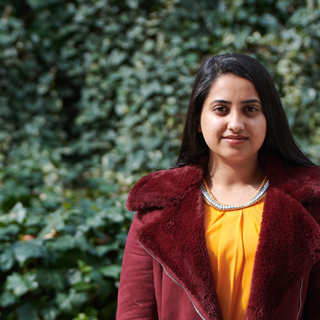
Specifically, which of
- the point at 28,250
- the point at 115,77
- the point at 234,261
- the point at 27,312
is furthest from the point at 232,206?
the point at 115,77

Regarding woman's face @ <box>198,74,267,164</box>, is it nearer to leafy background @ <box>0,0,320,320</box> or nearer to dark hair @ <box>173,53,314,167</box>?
dark hair @ <box>173,53,314,167</box>

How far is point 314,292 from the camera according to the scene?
1117mm

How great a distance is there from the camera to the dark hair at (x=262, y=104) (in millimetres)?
1100

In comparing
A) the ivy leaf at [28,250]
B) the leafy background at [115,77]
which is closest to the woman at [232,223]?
the ivy leaf at [28,250]

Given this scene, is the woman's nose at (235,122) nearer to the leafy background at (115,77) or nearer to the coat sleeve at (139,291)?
the coat sleeve at (139,291)

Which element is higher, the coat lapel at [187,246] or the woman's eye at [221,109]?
the woman's eye at [221,109]

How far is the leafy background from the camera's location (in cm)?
335

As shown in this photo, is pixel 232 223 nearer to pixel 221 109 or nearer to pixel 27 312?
pixel 221 109

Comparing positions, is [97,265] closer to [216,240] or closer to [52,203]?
[52,203]

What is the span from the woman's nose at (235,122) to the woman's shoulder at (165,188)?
0.25 metres

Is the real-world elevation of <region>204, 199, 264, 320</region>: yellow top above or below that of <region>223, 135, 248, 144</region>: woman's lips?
below

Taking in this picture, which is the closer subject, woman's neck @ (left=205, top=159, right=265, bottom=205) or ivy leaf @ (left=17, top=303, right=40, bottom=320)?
woman's neck @ (left=205, top=159, right=265, bottom=205)

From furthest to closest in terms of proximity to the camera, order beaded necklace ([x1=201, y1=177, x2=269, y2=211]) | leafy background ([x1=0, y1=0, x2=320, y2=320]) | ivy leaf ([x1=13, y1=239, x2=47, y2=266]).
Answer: leafy background ([x1=0, y1=0, x2=320, y2=320])
ivy leaf ([x1=13, y1=239, x2=47, y2=266])
beaded necklace ([x1=201, y1=177, x2=269, y2=211])

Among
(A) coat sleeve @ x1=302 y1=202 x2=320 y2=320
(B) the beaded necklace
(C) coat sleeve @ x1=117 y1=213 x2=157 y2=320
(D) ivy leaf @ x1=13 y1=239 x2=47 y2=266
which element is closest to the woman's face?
(B) the beaded necklace
